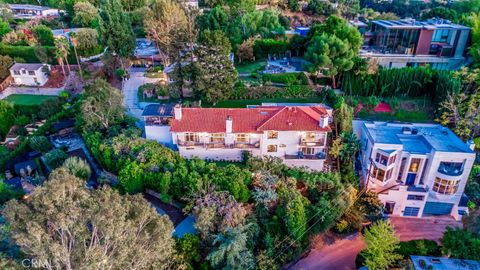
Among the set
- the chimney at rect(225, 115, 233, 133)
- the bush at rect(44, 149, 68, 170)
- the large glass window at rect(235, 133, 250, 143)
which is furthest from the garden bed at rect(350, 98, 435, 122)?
the bush at rect(44, 149, 68, 170)

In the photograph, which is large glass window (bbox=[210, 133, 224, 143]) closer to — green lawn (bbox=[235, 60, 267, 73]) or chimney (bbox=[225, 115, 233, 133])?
chimney (bbox=[225, 115, 233, 133])

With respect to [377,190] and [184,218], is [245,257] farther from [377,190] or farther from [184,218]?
[377,190]

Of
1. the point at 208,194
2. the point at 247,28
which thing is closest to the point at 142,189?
the point at 208,194

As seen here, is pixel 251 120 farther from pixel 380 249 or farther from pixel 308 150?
pixel 380 249

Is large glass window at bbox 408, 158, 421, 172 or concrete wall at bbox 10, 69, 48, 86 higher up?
concrete wall at bbox 10, 69, 48, 86

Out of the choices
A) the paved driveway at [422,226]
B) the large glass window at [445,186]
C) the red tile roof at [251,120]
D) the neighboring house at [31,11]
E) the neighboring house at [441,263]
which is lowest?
the paved driveway at [422,226]

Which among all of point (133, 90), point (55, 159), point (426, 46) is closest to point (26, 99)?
point (133, 90)

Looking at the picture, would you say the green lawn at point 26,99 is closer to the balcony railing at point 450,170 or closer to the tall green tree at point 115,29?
the tall green tree at point 115,29

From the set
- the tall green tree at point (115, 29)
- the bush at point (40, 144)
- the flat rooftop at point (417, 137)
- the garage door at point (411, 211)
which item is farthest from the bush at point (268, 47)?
the bush at point (40, 144)
